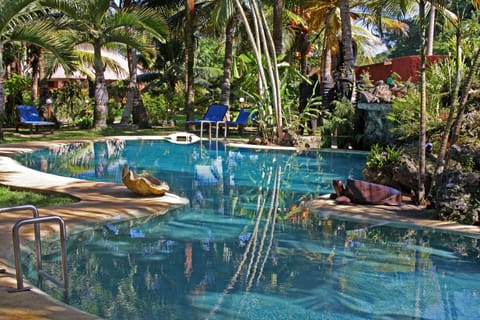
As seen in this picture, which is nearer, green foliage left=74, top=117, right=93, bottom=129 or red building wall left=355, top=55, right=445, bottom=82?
red building wall left=355, top=55, right=445, bottom=82

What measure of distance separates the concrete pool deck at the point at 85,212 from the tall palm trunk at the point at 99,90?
1000cm

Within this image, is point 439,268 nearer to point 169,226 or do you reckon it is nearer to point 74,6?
point 169,226

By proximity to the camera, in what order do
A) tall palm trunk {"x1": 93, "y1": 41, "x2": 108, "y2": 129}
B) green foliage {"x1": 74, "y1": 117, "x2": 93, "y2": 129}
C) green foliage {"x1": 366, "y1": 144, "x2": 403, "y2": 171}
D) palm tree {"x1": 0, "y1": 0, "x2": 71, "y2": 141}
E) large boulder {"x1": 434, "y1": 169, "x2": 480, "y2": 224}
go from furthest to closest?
1. green foliage {"x1": 74, "y1": 117, "x2": 93, "y2": 129}
2. tall palm trunk {"x1": 93, "y1": 41, "x2": 108, "y2": 129}
3. palm tree {"x1": 0, "y1": 0, "x2": 71, "y2": 141}
4. green foliage {"x1": 366, "y1": 144, "x2": 403, "y2": 171}
5. large boulder {"x1": 434, "y1": 169, "x2": 480, "y2": 224}

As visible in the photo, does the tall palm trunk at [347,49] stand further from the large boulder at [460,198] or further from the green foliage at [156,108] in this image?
the green foliage at [156,108]

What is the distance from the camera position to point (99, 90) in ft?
65.3

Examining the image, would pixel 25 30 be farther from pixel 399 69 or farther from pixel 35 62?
pixel 399 69

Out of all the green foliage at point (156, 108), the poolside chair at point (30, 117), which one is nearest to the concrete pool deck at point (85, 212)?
the poolside chair at point (30, 117)

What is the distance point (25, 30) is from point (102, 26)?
3914 millimetres

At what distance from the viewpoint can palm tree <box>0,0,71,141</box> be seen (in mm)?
14953

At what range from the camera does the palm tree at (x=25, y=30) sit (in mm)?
14953

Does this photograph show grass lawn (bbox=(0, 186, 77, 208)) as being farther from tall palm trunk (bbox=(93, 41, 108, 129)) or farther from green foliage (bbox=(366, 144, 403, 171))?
tall palm trunk (bbox=(93, 41, 108, 129))

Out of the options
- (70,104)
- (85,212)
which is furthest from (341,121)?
(70,104)

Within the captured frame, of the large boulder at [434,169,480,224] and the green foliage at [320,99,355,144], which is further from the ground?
the green foliage at [320,99,355,144]

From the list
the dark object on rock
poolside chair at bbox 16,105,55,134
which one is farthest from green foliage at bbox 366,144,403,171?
poolside chair at bbox 16,105,55,134
